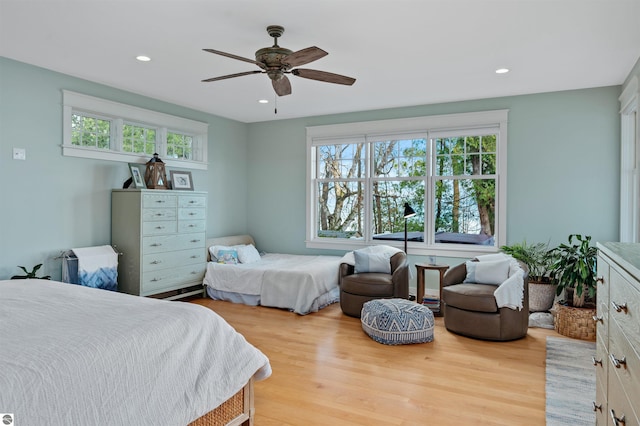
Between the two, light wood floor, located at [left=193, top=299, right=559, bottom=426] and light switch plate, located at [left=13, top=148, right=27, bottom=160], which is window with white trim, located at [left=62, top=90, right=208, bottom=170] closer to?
light switch plate, located at [left=13, top=148, right=27, bottom=160]

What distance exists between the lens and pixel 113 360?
5.24 ft

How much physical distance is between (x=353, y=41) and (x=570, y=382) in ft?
10.1

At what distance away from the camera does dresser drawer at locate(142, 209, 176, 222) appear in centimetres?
469

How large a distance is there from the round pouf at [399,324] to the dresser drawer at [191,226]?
2.64m

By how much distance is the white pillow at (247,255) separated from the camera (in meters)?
5.82

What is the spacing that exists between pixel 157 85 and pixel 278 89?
2.05 m

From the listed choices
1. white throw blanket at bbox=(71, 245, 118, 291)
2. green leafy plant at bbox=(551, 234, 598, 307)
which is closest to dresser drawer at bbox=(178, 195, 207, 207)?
white throw blanket at bbox=(71, 245, 118, 291)

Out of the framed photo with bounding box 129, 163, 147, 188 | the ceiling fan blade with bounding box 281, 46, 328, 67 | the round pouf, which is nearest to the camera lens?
the ceiling fan blade with bounding box 281, 46, 328, 67

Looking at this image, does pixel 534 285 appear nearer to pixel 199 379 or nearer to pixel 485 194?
pixel 485 194

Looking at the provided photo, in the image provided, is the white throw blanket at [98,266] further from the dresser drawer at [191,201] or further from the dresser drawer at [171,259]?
the dresser drawer at [191,201]

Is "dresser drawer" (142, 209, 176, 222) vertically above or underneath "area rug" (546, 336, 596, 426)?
above

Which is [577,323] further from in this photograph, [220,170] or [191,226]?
[220,170]

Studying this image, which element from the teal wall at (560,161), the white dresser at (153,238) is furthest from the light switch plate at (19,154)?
the teal wall at (560,161)

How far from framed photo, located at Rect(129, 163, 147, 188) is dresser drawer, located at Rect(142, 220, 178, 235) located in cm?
56
